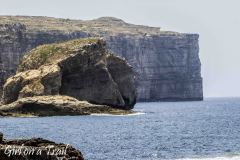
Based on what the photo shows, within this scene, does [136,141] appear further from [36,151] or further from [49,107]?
[49,107]

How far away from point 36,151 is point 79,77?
472 ft

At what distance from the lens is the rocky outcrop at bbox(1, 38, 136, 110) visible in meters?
172

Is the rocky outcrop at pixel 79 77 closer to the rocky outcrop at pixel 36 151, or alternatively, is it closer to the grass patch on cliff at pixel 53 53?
the grass patch on cliff at pixel 53 53

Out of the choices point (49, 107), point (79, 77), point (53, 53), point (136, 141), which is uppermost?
point (53, 53)

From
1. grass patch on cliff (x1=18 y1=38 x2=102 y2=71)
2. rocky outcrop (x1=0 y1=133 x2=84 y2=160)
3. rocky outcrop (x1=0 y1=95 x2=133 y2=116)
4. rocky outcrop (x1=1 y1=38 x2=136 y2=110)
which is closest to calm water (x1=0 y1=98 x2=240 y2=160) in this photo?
rocky outcrop (x1=0 y1=95 x2=133 y2=116)

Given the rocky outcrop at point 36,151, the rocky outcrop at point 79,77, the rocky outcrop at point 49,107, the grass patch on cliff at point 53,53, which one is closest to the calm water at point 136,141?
the rocky outcrop at point 49,107

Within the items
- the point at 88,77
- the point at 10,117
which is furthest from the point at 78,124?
the point at 88,77

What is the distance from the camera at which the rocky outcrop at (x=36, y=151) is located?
3644cm

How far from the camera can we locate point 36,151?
1438 inches

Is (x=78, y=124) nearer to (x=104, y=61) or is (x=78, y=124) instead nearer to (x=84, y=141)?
(x=84, y=141)

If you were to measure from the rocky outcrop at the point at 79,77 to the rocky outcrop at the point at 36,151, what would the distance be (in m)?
130

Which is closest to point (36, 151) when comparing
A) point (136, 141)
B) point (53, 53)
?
point (136, 141)

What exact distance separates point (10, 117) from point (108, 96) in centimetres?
2561

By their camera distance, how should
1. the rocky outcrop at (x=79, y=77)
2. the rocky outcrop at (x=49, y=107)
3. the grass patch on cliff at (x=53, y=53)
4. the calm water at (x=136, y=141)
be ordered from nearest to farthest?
the calm water at (x=136, y=141)
the rocky outcrop at (x=49, y=107)
the rocky outcrop at (x=79, y=77)
the grass patch on cliff at (x=53, y=53)
